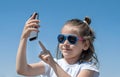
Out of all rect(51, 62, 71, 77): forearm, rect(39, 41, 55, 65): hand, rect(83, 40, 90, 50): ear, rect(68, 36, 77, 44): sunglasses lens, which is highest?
rect(68, 36, 77, 44): sunglasses lens

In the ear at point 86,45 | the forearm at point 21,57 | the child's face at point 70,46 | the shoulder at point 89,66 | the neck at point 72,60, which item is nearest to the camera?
the forearm at point 21,57

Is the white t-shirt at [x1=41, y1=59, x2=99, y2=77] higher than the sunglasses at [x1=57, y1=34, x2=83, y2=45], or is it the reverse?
the sunglasses at [x1=57, y1=34, x2=83, y2=45]

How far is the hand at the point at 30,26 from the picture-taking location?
1296cm

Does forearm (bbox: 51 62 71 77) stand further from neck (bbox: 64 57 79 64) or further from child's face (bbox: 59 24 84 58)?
neck (bbox: 64 57 79 64)

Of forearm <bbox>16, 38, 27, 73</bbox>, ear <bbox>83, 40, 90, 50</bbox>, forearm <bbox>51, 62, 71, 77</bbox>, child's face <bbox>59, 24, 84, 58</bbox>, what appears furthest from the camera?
ear <bbox>83, 40, 90, 50</bbox>

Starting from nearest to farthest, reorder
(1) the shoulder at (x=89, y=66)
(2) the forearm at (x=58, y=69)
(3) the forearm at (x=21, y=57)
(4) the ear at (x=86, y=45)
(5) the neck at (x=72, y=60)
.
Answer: (2) the forearm at (x=58, y=69) < (3) the forearm at (x=21, y=57) < (1) the shoulder at (x=89, y=66) < (5) the neck at (x=72, y=60) < (4) the ear at (x=86, y=45)

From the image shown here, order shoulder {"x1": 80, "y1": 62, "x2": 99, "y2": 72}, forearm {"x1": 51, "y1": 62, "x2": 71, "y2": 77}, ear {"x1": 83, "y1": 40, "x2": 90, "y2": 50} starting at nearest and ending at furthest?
1. forearm {"x1": 51, "y1": 62, "x2": 71, "y2": 77}
2. shoulder {"x1": 80, "y1": 62, "x2": 99, "y2": 72}
3. ear {"x1": 83, "y1": 40, "x2": 90, "y2": 50}

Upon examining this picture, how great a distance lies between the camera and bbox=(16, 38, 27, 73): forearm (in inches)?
526

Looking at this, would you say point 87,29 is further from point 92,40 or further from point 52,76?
point 52,76

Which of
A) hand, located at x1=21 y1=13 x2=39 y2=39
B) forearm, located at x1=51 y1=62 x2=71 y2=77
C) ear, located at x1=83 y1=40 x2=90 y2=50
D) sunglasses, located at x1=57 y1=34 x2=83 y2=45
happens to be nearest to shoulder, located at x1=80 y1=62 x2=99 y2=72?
ear, located at x1=83 y1=40 x2=90 y2=50

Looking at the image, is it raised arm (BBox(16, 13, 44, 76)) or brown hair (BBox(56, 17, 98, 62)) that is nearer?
raised arm (BBox(16, 13, 44, 76))

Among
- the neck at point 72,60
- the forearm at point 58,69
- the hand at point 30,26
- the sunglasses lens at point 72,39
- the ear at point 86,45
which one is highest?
the hand at point 30,26

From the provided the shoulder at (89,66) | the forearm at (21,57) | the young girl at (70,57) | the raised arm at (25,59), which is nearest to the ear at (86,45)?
the young girl at (70,57)

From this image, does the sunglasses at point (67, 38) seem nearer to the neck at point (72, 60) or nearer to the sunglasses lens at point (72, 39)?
the sunglasses lens at point (72, 39)
